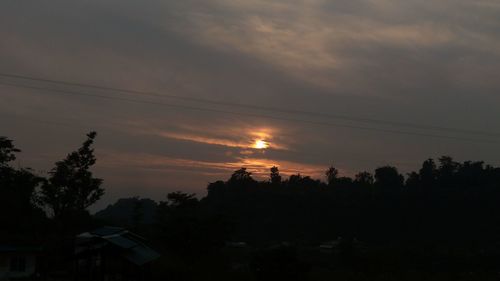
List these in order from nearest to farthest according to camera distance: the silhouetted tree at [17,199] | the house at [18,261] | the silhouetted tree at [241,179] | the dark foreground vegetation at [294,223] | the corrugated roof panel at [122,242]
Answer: the corrugated roof panel at [122,242] < the dark foreground vegetation at [294,223] < the house at [18,261] < the silhouetted tree at [17,199] < the silhouetted tree at [241,179]

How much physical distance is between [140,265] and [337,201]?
76.5m

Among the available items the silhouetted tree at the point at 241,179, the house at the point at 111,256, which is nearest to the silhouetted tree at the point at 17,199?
the house at the point at 111,256

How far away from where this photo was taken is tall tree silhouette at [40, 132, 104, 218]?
144ft

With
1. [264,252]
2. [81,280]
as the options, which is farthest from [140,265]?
[264,252]

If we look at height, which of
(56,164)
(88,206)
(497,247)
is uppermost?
(56,164)

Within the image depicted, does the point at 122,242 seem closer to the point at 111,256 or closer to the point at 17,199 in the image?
the point at 111,256

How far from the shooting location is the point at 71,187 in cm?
4391

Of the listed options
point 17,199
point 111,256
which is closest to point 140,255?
point 111,256

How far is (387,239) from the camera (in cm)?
8481

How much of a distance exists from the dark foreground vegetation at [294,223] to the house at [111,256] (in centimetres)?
94

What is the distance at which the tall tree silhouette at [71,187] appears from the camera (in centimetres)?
4384

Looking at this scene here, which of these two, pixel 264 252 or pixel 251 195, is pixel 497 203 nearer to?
pixel 251 195

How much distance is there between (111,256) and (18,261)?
44.8 ft

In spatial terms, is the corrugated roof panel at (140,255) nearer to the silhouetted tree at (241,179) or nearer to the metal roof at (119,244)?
the metal roof at (119,244)
